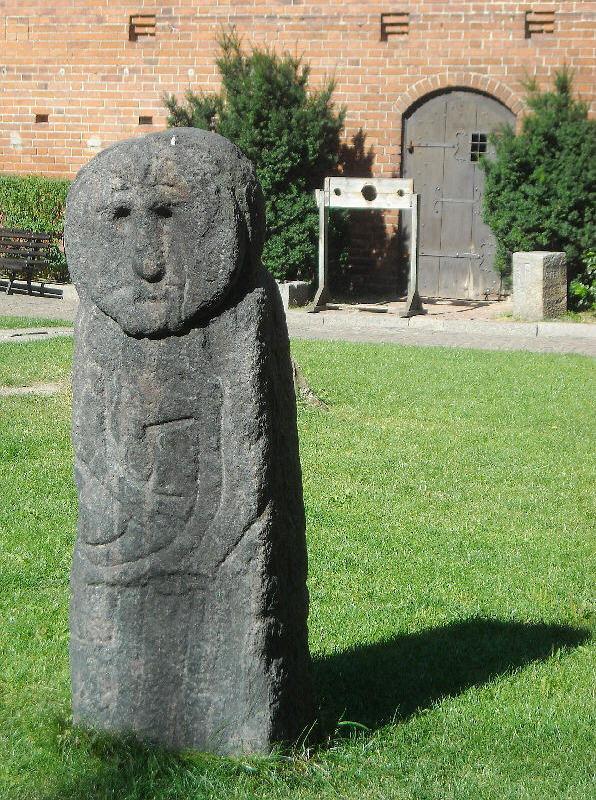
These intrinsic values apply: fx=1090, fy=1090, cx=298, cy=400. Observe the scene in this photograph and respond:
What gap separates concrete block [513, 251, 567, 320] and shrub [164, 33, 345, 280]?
2862 millimetres

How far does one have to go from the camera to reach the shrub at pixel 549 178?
13.8 m

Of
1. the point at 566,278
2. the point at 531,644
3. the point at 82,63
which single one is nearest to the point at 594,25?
the point at 566,278

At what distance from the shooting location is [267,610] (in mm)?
3002

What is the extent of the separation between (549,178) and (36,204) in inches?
307

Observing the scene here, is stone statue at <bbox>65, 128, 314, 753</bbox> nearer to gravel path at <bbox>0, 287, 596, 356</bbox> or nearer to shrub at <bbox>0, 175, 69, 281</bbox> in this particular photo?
gravel path at <bbox>0, 287, 596, 356</bbox>

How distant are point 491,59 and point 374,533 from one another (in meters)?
10.8

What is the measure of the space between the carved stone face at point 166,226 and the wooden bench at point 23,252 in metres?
12.9

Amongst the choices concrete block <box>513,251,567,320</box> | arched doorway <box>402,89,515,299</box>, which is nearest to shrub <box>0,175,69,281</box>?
arched doorway <box>402,89,515,299</box>

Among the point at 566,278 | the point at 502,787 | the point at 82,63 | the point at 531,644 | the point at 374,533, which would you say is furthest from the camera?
the point at 82,63

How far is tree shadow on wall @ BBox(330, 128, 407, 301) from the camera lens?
15672 millimetres

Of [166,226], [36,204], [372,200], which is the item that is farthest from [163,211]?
[36,204]

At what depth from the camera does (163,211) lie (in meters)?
2.89

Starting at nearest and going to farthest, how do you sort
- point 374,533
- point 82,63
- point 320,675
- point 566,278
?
point 320,675
point 374,533
point 566,278
point 82,63

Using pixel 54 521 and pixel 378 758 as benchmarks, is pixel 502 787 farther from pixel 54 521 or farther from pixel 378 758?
pixel 54 521
